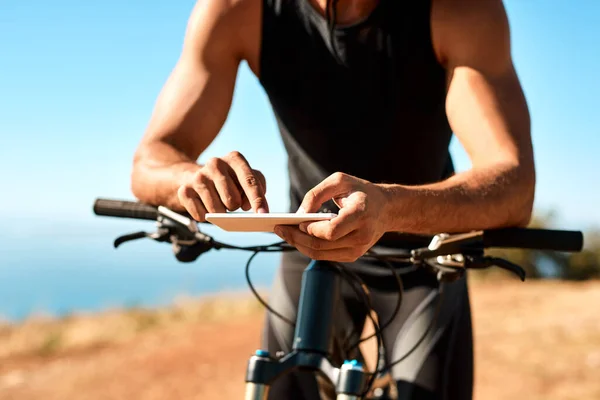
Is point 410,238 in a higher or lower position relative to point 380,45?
lower

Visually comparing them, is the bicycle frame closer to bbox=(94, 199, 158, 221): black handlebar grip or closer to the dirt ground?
bbox=(94, 199, 158, 221): black handlebar grip

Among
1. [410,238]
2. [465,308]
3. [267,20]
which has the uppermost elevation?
[267,20]

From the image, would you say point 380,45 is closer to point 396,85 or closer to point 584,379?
point 396,85

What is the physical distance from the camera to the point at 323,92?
2705 mm

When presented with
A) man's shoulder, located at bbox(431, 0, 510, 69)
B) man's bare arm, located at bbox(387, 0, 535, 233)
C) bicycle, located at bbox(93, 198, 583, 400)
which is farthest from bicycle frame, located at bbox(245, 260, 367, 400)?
man's shoulder, located at bbox(431, 0, 510, 69)

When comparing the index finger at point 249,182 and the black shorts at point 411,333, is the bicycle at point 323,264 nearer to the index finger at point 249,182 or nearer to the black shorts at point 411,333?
the black shorts at point 411,333

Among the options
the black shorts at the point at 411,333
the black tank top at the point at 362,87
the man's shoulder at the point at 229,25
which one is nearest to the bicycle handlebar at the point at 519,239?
the black shorts at the point at 411,333

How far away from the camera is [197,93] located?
2684 millimetres

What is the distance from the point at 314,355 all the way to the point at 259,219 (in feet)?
1.77

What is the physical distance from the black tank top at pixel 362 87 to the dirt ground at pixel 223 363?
158 inches

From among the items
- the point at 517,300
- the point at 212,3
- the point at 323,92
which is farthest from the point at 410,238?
the point at 517,300

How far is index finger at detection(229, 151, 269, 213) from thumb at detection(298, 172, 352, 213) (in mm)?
136

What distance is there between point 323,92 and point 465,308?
0.95m

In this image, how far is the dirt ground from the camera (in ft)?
21.2
